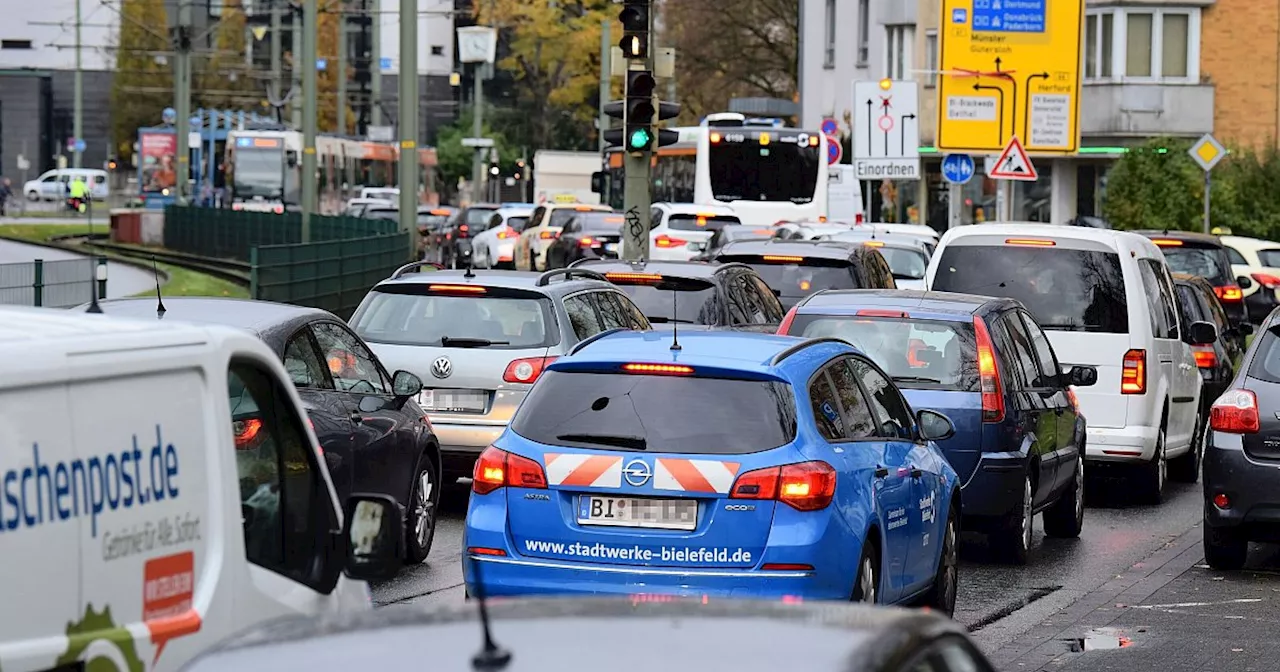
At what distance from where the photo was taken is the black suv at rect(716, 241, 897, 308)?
2055cm

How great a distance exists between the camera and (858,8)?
67250 millimetres

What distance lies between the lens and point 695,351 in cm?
898

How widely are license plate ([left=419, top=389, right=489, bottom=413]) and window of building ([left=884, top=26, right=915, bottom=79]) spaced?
4974cm

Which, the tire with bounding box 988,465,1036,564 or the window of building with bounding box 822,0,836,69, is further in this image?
the window of building with bounding box 822,0,836,69

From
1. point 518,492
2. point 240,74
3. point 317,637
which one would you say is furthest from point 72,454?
point 240,74

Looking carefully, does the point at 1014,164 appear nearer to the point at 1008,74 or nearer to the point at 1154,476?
the point at 1008,74

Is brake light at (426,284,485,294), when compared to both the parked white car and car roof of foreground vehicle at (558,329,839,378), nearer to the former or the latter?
car roof of foreground vehicle at (558,329,839,378)

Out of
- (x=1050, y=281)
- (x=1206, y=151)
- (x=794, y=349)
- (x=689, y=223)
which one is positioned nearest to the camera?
(x=794, y=349)

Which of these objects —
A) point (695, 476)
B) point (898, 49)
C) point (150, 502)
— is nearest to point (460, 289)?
point (695, 476)

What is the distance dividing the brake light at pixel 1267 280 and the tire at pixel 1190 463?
1707cm

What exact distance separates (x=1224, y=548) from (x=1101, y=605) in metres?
1.53

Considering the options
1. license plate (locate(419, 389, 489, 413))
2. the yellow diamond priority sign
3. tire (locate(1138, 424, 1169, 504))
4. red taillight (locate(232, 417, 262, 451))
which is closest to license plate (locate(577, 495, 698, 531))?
red taillight (locate(232, 417, 262, 451))

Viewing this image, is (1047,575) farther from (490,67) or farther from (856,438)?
(490,67)

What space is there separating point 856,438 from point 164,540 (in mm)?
4701
